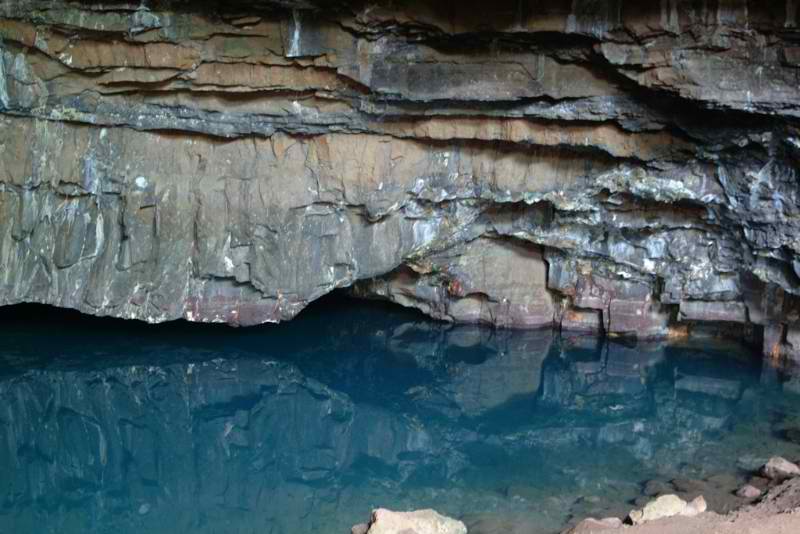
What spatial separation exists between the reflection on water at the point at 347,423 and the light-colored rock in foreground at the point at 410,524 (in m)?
0.47

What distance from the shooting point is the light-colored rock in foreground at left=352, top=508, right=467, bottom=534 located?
7117 millimetres

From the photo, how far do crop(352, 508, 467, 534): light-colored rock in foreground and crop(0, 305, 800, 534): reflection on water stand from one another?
47 cm

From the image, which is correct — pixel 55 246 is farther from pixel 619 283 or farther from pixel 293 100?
pixel 619 283

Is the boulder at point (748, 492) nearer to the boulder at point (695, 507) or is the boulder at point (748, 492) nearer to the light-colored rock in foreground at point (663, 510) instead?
the boulder at point (695, 507)

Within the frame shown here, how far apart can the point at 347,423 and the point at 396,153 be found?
3810 millimetres

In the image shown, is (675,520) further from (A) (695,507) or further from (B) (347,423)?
(B) (347,423)

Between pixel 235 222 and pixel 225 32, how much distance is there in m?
2.70

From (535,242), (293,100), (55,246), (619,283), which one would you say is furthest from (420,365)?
(55,246)

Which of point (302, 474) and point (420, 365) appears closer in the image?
point (302, 474)

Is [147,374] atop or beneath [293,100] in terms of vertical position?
beneath

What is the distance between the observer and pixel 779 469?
28.5 feet

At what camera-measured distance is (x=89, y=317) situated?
13547 millimetres

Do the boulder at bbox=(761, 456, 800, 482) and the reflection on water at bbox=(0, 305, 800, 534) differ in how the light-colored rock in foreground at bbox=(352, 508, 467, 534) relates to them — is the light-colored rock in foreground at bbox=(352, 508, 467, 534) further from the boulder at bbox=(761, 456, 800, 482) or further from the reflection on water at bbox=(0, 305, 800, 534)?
the boulder at bbox=(761, 456, 800, 482)

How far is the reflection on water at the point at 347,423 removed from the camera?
8484 mm
